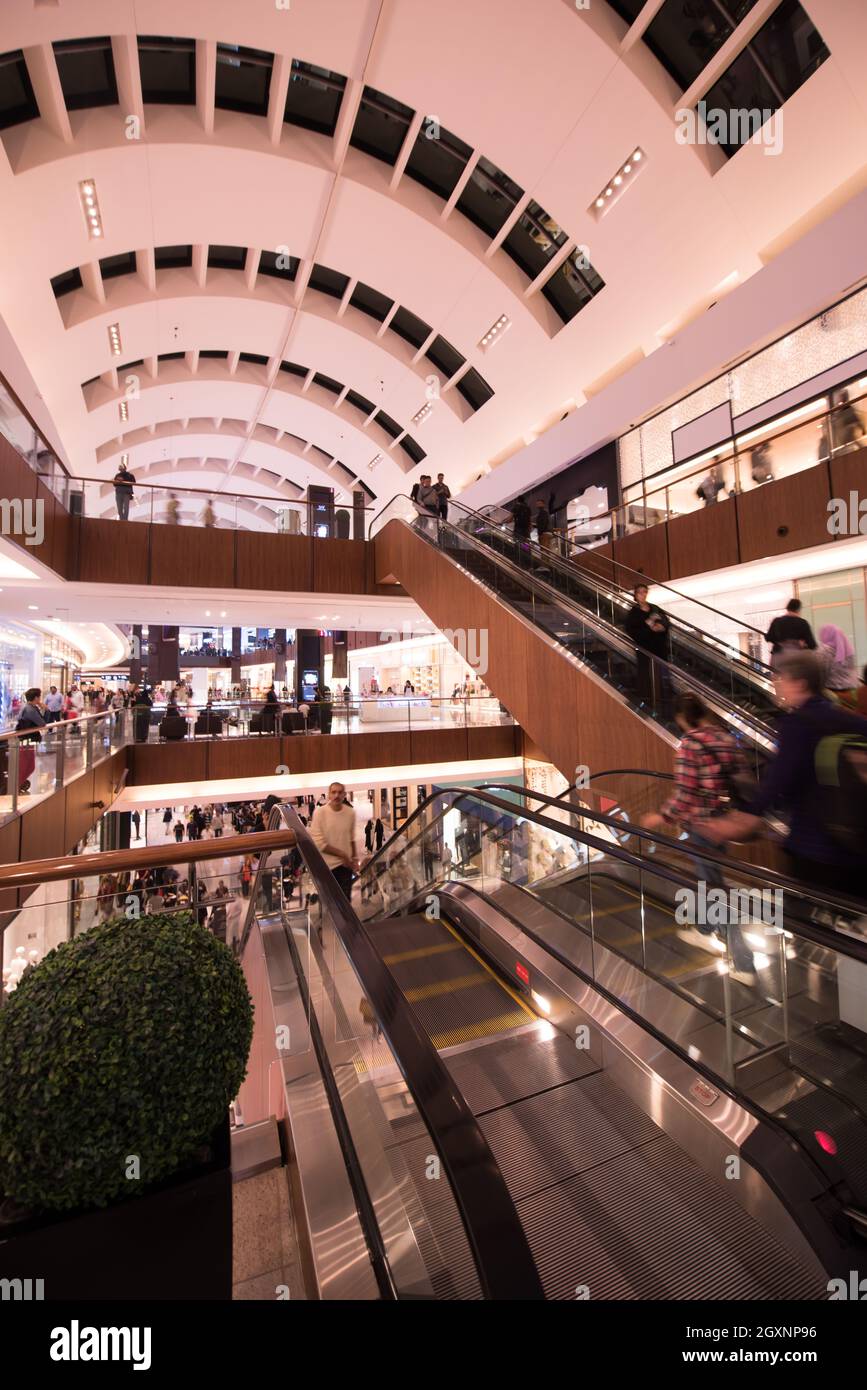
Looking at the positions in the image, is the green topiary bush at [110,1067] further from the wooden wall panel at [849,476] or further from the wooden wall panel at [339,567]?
the wooden wall panel at [339,567]

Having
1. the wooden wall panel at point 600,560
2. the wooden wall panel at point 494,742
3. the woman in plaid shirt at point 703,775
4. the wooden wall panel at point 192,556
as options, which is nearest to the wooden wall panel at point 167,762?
the wooden wall panel at point 192,556

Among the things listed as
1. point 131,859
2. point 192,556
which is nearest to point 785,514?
point 131,859

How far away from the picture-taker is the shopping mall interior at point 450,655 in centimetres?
161

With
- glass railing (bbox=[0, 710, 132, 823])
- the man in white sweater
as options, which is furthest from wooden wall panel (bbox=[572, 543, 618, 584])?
glass railing (bbox=[0, 710, 132, 823])

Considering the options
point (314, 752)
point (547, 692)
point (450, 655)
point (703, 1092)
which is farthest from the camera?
point (450, 655)

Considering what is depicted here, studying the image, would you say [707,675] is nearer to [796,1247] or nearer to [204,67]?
[796,1247]

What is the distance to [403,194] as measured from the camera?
47.2 ft

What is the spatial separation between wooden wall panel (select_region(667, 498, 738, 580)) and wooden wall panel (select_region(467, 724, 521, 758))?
19.3 feet

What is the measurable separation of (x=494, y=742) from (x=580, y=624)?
790 cm

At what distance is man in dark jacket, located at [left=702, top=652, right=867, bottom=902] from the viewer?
2.58 meters

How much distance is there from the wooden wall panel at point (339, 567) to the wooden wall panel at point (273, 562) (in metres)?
0.19

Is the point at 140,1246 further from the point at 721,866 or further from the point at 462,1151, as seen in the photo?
the point at 721,866

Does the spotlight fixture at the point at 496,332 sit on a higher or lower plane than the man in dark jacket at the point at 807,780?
higher

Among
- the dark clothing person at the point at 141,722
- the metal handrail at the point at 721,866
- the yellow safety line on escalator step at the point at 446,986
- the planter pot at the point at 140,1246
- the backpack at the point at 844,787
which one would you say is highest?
the dark clothing person at the point at 141,722
